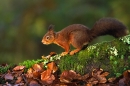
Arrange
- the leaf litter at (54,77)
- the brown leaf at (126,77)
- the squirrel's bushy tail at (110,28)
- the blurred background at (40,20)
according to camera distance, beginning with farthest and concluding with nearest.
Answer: the blurred background at (40,20)
the squirrel's bushy tail at (110,28)
the leaf litter at (54,77)
the brown leaf at (126,77)

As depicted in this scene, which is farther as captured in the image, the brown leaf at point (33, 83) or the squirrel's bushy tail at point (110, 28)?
the squirrel's bushy tail at point (110, 28)

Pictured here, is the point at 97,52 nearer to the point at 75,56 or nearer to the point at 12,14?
the point at 75,56

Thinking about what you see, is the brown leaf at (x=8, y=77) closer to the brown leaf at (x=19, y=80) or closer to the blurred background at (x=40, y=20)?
the brown leaf at (x=19, y=80)

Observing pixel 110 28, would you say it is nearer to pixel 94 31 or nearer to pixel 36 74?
pixel 94 31

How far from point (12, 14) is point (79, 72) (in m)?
11.4

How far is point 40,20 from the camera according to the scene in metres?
13.6

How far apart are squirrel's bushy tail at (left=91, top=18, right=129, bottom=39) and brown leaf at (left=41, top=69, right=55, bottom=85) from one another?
0.79 meters

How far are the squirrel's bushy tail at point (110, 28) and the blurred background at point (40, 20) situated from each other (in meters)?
8.45

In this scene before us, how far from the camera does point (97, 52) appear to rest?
377 cm

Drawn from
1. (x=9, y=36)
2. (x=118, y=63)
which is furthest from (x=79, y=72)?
(x=9, y=36)

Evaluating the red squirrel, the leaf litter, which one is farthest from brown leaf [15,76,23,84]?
the red squirrel

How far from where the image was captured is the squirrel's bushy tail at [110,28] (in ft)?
13.1

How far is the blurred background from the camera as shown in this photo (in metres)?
13.1

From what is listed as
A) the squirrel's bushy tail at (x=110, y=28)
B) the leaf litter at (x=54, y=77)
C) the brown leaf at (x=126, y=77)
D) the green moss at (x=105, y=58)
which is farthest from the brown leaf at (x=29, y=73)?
the brown leaf at (x=126, y=77)
